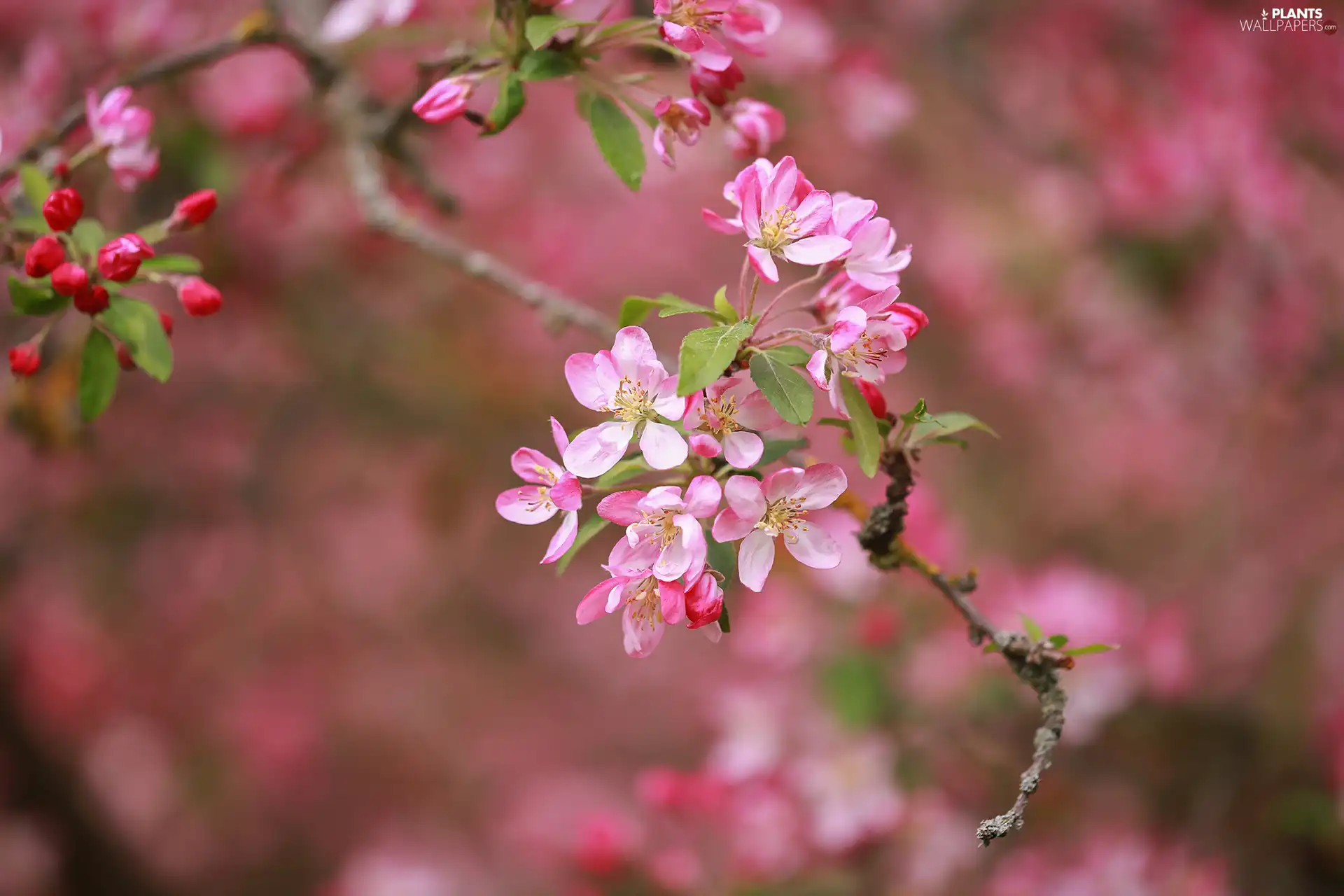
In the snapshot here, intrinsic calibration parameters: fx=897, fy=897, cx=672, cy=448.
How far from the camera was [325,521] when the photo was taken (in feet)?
8.98

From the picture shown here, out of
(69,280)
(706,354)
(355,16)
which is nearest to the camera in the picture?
(706,354)

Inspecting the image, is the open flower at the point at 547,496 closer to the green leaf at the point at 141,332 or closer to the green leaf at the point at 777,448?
the green leaf at the point at 777,448

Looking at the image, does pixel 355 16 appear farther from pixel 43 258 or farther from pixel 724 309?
pixel 724 309

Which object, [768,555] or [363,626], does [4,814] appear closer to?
[363,626]

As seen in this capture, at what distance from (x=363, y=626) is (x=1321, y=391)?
258 cm

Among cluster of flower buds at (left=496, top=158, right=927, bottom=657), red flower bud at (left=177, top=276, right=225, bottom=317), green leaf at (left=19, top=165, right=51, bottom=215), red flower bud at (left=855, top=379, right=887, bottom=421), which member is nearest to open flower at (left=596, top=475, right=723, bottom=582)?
cluster of flower buds at (left=496, top=158, right=927, bottom=657)

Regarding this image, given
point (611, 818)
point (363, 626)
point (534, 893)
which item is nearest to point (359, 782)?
point (363, 626)

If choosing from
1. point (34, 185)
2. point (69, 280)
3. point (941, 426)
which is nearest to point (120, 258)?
point (69, 280)

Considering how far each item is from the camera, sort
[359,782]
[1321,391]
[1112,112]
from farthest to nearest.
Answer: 1. [359,782]
2. [1112,112]
3. [1321,391]

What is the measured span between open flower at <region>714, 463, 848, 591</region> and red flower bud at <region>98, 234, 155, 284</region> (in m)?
0.40

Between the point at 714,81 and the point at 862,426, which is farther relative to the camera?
the point at 714,81

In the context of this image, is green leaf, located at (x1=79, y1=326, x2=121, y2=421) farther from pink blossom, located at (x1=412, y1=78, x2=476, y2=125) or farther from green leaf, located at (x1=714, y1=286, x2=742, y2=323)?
green leaf, located at (x1=714, y1=286, x2=742, y2=323)

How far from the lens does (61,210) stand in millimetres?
563

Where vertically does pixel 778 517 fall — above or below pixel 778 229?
below
